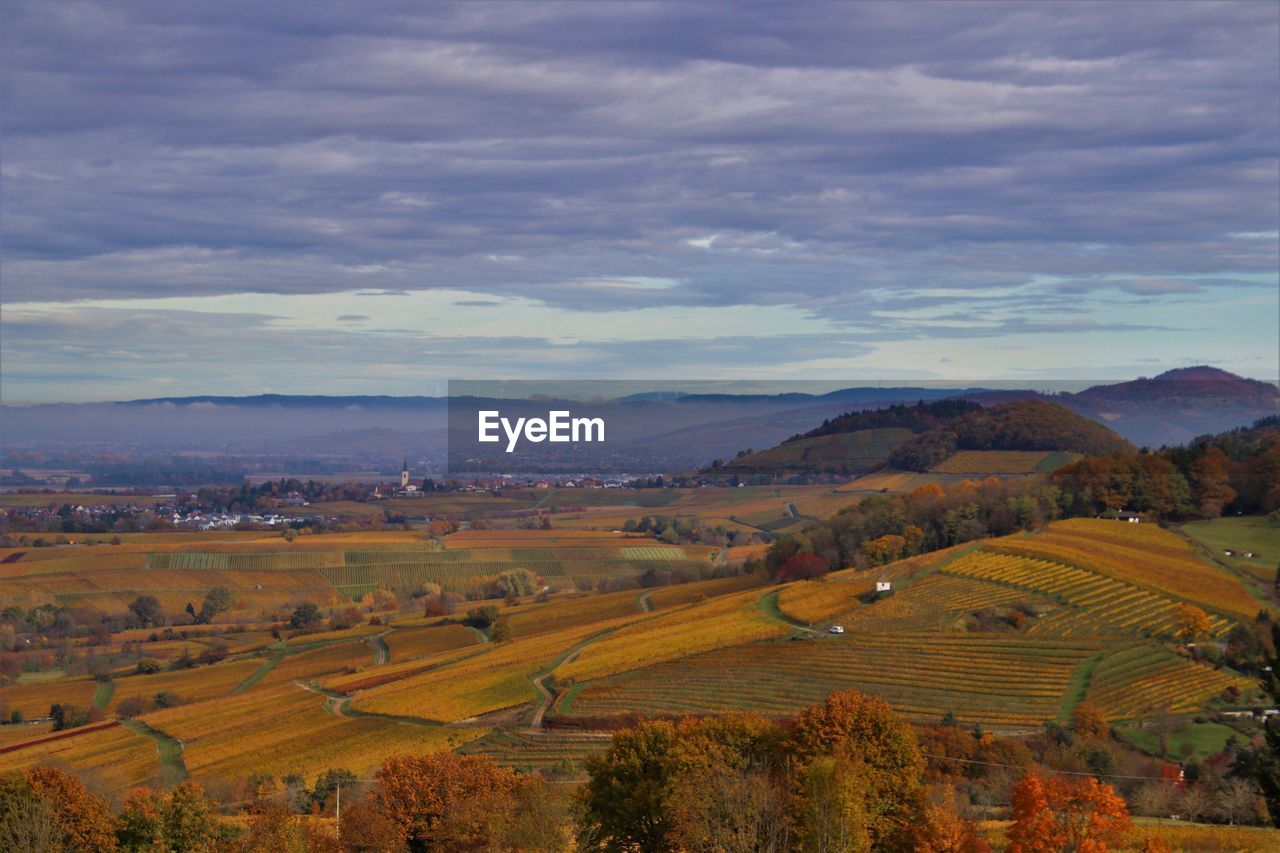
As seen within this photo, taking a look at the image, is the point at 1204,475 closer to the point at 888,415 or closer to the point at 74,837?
the point at 888,415

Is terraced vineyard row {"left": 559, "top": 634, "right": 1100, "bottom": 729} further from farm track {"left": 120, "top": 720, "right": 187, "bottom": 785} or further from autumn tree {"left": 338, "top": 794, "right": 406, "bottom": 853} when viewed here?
autumn tree {"left": 338, "top": 794, "right": 406, "bottom": 853}

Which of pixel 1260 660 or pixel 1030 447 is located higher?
pixel 1030 447

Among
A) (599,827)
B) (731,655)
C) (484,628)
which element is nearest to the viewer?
(599,827)

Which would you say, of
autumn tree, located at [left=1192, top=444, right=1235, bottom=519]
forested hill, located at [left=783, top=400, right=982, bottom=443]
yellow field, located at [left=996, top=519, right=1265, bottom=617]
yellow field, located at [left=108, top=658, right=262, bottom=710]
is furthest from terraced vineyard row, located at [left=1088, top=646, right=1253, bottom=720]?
forested hill, located at [left=783, top=400, right=982, bottom=443]

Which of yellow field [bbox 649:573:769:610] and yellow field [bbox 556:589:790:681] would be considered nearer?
yellow field [bbox 556:589:790:681]

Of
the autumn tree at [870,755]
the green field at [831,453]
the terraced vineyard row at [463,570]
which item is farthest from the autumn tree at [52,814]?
the green field at [831,453]

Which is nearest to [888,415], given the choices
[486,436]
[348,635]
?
[486,436]

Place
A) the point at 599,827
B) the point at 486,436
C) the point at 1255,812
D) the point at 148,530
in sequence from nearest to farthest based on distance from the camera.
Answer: the point at 599,827 → the point at 1255,812 → the point at 486,436 → the point at 148,530
